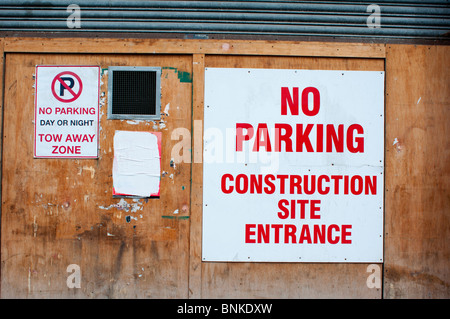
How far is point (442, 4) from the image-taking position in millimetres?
3041

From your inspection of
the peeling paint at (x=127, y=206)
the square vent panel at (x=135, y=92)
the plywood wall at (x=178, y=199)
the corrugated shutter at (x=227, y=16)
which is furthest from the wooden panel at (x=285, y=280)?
the corrugated shutter at (x=227, y=16)

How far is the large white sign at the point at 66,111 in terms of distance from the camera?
302 centimetres

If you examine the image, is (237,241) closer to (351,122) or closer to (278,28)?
(351,122)

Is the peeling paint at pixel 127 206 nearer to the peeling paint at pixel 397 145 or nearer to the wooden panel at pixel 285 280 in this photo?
the wooden panel at pixel 285 280

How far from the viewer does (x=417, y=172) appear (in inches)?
120

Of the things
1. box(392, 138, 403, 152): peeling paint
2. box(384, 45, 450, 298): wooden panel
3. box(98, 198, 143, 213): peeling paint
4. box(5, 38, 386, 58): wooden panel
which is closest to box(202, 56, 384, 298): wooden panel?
box(384, 45, 450, 298): wooden panel

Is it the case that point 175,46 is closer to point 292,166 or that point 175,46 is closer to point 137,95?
point 137,95

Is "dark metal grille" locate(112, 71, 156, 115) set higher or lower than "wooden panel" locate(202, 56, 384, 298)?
higher

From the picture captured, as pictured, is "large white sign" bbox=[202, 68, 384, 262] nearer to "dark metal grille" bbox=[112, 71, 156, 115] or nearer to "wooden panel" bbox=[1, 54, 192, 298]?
"wooden panel" bbox=[1, 54, 192, 298]

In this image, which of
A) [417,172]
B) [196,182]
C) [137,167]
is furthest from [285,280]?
[137,167]

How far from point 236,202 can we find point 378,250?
1.44 meters

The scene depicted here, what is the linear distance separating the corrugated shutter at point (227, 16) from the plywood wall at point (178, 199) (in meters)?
0.15

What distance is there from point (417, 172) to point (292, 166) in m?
1.21

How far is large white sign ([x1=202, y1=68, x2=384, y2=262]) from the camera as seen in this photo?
3.01 m
